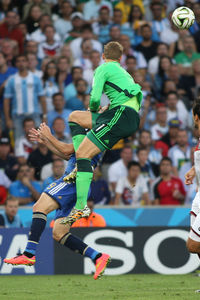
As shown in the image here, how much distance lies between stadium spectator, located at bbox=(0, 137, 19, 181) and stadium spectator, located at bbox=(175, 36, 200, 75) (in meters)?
5.38

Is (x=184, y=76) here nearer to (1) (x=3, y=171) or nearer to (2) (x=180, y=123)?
(2) (x=180, y=123)

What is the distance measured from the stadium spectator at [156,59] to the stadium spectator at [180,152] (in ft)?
7.72

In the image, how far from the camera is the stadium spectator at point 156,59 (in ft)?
59.0

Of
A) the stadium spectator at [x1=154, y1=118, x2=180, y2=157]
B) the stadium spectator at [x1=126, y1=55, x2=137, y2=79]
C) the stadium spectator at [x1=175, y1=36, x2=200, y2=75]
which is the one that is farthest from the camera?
the stadium spectator at [x1=175, y1=36, x2=200, y2=75]

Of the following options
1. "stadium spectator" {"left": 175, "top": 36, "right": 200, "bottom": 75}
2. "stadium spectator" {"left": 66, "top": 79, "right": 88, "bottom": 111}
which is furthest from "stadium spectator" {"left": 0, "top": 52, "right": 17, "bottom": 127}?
"stadium spectator" {"left": 175, "top": 36, "right": 200, "bottom": 75}

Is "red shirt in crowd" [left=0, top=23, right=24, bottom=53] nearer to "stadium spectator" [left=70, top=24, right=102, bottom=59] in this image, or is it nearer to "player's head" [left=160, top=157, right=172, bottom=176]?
"stadium spectator" [left=70, top=24, right=102, bottom=59]

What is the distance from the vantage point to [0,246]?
496 inches

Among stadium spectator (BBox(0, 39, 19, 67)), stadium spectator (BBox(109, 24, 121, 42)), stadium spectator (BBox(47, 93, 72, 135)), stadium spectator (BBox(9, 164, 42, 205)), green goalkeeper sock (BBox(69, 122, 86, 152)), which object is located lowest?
stadium spectator (BBox(9, 164, 42, 205))

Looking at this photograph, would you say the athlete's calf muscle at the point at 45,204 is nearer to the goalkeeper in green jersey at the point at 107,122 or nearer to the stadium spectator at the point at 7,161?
the goalkeeper in green jersey at the point at 107,122

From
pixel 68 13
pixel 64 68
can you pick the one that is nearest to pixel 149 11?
pixel 68 13

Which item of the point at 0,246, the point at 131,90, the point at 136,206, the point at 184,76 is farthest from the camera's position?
the point at 184,76

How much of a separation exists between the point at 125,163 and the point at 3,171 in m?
2.52

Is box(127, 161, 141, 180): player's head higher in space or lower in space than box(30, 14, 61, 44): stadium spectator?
lower

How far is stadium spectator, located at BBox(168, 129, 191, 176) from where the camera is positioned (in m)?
16.1
